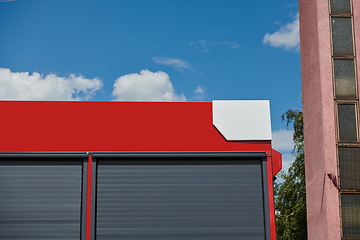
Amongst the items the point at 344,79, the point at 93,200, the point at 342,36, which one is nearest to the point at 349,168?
the point at 344,79

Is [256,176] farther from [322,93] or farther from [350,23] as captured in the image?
[350,23]

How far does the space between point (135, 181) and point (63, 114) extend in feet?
9.39

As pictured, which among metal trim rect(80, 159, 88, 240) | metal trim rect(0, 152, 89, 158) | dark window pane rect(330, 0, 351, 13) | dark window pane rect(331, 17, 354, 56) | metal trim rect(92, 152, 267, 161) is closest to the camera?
metal trim rect(80, 159, 88, 240)

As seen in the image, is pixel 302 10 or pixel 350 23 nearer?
pixel 350 23

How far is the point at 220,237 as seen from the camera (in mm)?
11328

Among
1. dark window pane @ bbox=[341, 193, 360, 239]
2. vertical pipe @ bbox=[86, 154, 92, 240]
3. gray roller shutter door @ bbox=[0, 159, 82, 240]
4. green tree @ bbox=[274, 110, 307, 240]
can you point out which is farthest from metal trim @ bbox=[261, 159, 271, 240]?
green tree @ bbox=[274, 110, 307, 240]

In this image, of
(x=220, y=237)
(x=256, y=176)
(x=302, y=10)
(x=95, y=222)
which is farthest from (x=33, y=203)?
(x=302, y=10)

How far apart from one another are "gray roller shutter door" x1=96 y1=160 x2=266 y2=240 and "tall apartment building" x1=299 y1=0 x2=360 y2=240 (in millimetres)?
1678

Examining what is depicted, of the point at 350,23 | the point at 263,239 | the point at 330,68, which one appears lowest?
the point at 263,239

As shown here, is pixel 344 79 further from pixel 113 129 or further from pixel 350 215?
pixel 113 129

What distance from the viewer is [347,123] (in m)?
11.4

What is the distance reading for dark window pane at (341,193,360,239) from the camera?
35.4ft

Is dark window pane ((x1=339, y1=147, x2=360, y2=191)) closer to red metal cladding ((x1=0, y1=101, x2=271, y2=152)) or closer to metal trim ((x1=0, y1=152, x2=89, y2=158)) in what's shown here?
red metal cladding ((x1=0, y1=101, x2=271, y2=152))

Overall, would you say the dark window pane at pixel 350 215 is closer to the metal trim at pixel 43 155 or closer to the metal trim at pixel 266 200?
the metal trim at pixel 266 200
